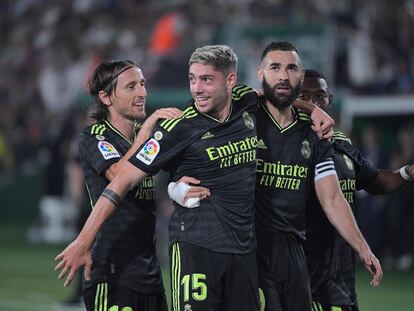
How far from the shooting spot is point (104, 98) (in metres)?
6.54

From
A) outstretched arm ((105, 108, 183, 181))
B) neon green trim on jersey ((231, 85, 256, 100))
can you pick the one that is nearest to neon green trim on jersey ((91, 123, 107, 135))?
outstretched arm ((105, 108, 183, 181))

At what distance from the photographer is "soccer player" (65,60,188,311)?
6.21 m

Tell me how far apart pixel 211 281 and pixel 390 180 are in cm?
193

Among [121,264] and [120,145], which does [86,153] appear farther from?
[121,264]

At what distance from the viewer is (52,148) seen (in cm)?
1933

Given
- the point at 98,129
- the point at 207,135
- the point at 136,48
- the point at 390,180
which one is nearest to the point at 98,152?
the point at 98,129

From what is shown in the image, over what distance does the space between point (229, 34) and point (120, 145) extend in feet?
38.2

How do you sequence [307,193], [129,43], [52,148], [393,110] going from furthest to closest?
[129,43] → [52,148] → [393,110] → [307,193]

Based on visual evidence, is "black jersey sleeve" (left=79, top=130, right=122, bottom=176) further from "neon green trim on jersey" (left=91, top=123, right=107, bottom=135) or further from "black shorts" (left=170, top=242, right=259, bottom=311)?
"black shorts" (left=170, top=242, right=259, bottom=311)

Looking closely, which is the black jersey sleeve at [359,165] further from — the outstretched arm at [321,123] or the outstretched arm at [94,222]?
the outstretched arm at [94,222]

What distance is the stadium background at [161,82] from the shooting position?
50.9 feet

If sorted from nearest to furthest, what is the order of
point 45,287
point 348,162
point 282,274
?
point 282,274 → point 348,162 → point 45,287

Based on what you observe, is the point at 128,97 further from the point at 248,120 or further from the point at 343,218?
the point at 343,218

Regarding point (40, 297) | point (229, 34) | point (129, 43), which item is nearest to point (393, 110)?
point (229, 34)
